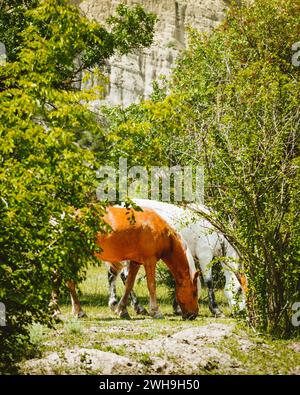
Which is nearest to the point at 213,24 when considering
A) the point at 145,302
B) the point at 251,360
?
the point at 145,302

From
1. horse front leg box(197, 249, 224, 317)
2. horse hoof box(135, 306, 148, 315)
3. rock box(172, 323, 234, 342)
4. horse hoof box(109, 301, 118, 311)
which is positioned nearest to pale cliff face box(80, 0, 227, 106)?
horse front leg box(197, 249, 224, 317)

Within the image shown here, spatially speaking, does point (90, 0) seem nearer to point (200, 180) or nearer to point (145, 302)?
point (145, 302)

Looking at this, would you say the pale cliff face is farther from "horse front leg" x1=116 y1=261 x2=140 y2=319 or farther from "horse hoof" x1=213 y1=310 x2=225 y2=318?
"horse front leg" x1=116 y1=261 x2=140 y2=319

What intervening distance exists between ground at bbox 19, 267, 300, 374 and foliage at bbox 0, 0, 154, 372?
77 cm

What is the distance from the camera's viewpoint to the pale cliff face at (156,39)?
3869cm

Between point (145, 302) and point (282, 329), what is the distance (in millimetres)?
6233

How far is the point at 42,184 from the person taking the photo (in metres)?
7.90

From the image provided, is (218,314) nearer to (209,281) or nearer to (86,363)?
(209,281)

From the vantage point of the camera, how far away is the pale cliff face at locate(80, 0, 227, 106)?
3869 centimetres

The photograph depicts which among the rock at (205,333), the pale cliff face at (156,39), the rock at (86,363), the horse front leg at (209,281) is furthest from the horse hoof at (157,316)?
the pale cliff face at (156,39)

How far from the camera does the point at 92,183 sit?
8.43 meters

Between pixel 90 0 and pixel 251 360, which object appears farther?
pixel 90 0

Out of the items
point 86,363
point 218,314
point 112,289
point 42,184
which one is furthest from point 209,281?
point 42,184
